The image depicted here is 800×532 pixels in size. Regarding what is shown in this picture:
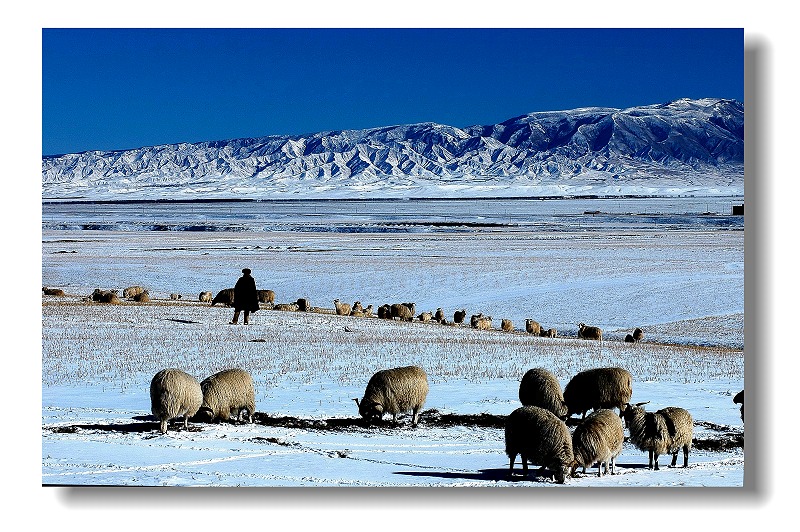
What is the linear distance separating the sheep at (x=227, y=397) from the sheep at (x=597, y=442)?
16.0ft

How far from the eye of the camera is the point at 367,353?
2048 cm

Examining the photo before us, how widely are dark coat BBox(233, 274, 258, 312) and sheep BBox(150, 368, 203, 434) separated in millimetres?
12476

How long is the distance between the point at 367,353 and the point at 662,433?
9.99 meters

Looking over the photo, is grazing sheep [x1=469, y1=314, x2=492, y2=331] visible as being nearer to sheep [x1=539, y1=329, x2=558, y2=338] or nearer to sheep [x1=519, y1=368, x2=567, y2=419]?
sheep [x1=539, y1=329, x2=558, y2=338]

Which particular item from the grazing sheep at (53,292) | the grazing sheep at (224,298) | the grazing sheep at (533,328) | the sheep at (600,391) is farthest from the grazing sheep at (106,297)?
the sheep at (600,391)

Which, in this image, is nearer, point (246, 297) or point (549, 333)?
point (246, 297)

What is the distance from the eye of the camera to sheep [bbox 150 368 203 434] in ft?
40.8

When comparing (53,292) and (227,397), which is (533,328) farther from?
(53,292)

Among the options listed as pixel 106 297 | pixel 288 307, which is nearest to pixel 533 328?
pixel 288 307

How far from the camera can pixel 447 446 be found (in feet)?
39.6

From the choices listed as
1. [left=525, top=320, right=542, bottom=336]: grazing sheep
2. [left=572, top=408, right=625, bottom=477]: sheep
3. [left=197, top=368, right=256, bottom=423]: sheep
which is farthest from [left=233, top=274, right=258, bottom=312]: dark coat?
[left=572, top=408, right=625, bottom=477]: sheep
